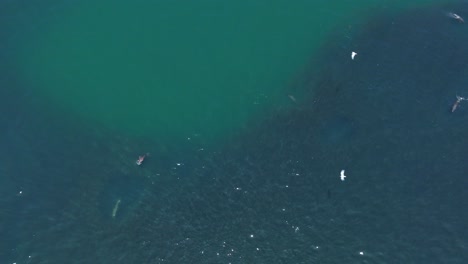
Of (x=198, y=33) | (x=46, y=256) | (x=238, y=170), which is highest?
(x=198, y=33)

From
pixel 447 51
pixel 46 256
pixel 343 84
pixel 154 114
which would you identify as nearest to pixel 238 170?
pixel 154 114

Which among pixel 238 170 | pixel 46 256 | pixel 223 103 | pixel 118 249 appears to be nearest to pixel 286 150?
pixel 238 170

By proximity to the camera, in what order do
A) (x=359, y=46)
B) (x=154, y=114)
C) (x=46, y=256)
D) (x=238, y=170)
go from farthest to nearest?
(x=359, y=46)
(x=154, y=114)
(x=238, y=170)
(x=46, y=256)

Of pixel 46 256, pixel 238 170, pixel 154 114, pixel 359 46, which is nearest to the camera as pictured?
pixel 46 256

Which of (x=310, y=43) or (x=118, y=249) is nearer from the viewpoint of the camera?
(x=118, y=249)

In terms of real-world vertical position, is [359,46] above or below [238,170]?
above

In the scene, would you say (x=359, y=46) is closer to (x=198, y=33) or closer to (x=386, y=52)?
(x=386, y=52)
